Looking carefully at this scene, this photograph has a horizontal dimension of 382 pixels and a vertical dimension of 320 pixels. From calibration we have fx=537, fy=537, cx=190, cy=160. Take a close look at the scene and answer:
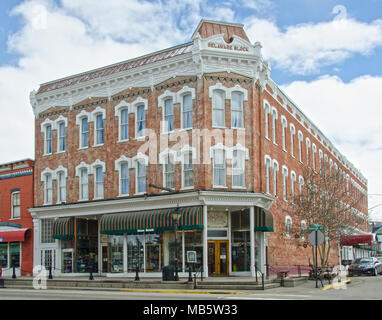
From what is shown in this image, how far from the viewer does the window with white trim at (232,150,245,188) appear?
103ft

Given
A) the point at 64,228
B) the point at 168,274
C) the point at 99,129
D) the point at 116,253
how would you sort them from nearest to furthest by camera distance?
1. the point at 168,274
2. the point at 116,253
3. the point at 64,228
4. the point at 99,129

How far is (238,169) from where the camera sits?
3141cm

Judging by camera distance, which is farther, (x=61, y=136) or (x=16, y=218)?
(x=16, y=218)

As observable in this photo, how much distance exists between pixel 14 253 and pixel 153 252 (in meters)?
13.2

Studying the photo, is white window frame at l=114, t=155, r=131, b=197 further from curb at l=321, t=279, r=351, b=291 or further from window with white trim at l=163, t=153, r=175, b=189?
curb at l=321, t=279, r=351, b=291

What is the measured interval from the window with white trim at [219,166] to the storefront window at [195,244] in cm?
317

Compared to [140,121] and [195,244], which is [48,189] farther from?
[195,244]

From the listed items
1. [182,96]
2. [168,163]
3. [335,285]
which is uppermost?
[182,96]

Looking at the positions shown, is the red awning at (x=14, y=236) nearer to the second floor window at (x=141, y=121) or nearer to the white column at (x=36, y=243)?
the white column at (x=36, y=243)

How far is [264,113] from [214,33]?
5856 mm

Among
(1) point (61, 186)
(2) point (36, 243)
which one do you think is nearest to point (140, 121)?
(1) point (61, 186)

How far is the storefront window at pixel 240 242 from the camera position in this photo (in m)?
31.0

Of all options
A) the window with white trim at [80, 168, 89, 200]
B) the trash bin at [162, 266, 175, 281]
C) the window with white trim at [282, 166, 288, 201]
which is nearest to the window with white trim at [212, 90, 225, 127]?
the window with white trim at [282, 166, 288, 201]

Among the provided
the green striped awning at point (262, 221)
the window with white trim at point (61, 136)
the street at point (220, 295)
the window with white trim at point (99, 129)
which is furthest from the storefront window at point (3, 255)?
the green striped awning at point (262, 221)
